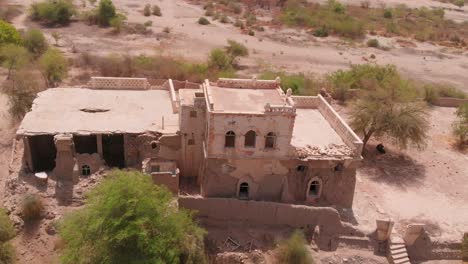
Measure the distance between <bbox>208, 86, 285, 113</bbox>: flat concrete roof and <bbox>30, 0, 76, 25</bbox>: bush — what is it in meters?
36.9

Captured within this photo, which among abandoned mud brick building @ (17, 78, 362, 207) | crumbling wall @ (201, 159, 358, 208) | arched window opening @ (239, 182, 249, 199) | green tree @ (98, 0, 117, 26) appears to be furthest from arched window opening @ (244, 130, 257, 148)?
green tree @ (98, 0, 117, 26)

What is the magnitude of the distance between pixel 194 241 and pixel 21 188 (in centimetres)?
851

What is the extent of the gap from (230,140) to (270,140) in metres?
1.80

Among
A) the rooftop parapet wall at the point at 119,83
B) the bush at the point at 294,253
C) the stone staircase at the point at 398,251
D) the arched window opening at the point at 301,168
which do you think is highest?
the rooftop parapet wall at the point at 119,83

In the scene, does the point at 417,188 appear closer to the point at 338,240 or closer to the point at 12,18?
the point at 338,240

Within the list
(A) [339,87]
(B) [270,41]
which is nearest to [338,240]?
(A) [339,87]

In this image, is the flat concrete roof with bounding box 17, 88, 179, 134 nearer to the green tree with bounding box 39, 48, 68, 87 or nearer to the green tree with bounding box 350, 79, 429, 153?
the green tree with bounding box 39, 48, 68, 87

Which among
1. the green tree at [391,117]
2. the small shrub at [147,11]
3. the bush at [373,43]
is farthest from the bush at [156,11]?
the green tree at [391,117]

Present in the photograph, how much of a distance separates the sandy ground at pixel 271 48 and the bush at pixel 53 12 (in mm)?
1582

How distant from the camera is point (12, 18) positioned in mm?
53656

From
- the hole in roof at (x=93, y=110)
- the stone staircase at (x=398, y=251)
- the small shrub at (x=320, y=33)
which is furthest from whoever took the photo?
the small shrub at (x=320, y=33)

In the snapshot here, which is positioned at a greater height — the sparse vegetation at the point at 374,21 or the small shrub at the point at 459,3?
the small shrub at the point at 459,3

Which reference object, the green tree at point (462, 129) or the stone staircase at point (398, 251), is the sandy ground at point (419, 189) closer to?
the green tree at point (462, 129)

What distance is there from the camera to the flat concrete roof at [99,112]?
72.1 feet
